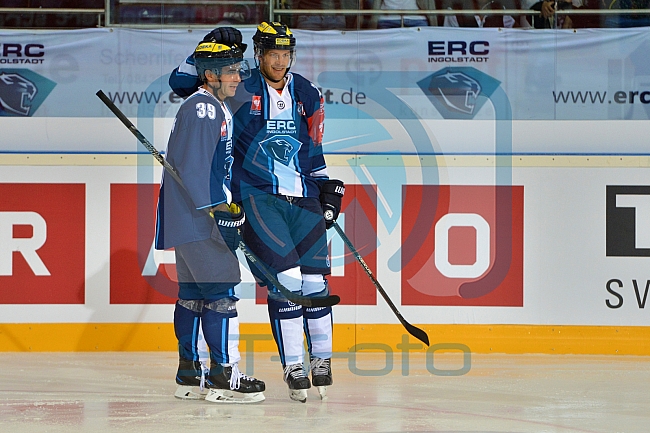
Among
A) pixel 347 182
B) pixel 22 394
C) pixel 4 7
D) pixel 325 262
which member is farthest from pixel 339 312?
pixel 4 7

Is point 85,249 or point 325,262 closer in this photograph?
point 325,262

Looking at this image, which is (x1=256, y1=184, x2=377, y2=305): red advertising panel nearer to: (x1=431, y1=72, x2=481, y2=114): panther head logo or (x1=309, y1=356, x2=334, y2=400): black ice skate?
(x1=431, y1=72, x2=481, y2=114): panther head logo

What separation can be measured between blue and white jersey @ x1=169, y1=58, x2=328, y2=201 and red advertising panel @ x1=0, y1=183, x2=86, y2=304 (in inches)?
53.3

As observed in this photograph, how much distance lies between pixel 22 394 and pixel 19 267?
3.94ft

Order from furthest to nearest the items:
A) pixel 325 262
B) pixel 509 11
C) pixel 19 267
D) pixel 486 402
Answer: pixel 509 11, pixel 19 267, pixel 325 262, pixel 486 402

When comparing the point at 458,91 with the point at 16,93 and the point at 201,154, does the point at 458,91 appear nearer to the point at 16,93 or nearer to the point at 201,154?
the point at 201,154

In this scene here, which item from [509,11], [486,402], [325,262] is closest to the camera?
[486,402]

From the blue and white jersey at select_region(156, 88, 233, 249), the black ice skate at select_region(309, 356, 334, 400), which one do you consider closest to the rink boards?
the black ice skate at select_region(309, 356, 334, 400)

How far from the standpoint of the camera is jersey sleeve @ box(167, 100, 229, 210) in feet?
10.5

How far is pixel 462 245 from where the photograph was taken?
4.55m

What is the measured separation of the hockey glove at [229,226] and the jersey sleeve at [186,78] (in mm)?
523

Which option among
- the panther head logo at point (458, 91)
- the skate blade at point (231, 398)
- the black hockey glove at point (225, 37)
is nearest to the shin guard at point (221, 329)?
the skate blade at point (231, 398)

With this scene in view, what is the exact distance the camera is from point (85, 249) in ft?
14.9

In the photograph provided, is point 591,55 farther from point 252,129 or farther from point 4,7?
point 4,7
